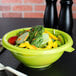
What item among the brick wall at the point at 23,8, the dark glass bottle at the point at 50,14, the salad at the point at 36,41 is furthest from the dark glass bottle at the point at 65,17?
the brick wall at the point at 23,8

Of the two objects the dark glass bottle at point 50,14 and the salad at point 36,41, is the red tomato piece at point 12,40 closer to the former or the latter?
the salad at point 36,41

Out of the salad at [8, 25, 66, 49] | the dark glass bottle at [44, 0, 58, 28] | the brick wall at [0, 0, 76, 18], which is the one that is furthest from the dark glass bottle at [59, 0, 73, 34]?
the brick wall at [0, 0, 76, 18]

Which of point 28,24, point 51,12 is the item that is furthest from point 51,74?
point 28,24

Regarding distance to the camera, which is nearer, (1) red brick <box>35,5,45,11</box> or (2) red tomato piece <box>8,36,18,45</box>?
(2) red tomato piece <box>8,36,18,45</box>

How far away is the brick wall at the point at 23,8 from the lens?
2.33m

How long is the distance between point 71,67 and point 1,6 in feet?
6.01

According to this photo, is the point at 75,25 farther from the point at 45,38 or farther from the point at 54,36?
the point at 45,38

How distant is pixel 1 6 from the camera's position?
240cm

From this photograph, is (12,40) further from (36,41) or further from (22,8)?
(22,8)

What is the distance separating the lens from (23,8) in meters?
2.38

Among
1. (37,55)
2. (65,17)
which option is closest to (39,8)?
(65,17)

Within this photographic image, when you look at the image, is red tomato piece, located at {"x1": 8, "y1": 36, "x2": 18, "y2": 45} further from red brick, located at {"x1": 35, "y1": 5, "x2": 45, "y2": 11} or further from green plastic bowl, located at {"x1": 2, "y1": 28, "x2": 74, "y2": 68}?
red brick, located at {"x1": 35, "y1": 5, "x2": 45, "y2": 11}

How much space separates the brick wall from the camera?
7.66ft

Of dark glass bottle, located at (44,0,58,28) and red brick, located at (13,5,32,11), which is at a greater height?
dark glass bottle, located at (44,0,58,28)
